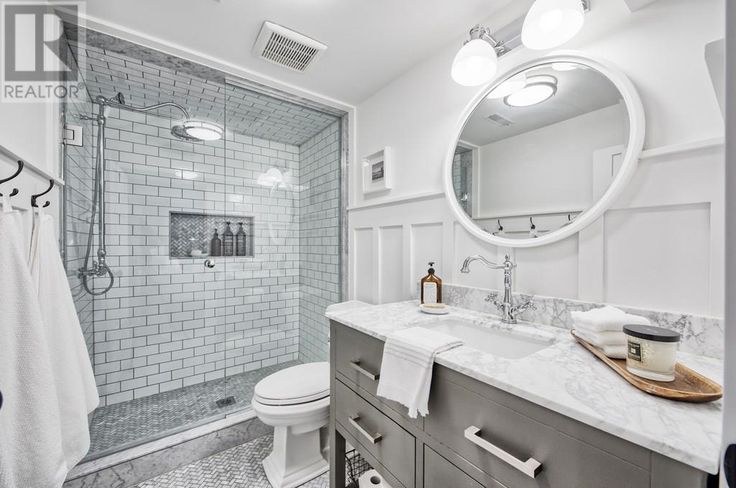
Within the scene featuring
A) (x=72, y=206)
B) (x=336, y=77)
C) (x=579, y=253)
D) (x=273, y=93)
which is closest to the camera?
(x=579, y=253)

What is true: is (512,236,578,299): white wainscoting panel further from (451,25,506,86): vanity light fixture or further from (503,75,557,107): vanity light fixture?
(451,25,506,86): vanity light fixture

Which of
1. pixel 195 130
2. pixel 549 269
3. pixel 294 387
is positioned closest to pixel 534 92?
pixel 549 269

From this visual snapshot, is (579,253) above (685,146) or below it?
below

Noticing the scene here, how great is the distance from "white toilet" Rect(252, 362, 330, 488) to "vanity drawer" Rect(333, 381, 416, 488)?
276mm

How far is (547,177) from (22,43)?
218 cm

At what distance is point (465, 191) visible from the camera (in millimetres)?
1549

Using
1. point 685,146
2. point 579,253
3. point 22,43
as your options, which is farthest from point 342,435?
point 22,43

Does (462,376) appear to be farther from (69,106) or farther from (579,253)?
(69,106)

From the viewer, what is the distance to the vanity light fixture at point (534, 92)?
126 centimetres

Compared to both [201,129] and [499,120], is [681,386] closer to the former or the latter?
[499,120]

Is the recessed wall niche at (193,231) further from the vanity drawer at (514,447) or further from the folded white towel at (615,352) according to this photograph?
the folded white towel at (615,352)

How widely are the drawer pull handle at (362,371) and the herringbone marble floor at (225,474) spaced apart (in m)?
0.85

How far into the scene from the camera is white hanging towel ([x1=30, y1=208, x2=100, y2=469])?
991 mm

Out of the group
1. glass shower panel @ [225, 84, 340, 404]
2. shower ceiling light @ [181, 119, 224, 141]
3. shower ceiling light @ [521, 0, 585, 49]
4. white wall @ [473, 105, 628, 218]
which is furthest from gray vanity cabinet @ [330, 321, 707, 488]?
shower ceiling light @ [181, 119, 224, 141]
